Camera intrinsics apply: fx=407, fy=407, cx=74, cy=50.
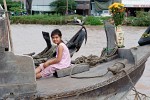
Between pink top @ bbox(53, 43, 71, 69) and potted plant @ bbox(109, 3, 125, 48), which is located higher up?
potted plant @ bbox(109, 3, 125, 48)

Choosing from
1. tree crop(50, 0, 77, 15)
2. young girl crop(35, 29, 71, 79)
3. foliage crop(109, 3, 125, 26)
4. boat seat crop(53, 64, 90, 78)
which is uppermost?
Answer: foliage crop(109, 3, 125, 26)

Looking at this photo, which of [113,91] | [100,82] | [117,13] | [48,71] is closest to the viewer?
[100,82]

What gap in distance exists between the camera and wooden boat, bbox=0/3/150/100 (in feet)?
12.4

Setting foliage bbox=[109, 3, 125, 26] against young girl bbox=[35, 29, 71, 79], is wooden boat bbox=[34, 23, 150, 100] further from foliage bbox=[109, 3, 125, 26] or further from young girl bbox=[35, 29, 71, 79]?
foliage bbox=[109, 3, 125, 26]

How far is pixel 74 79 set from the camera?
457cm

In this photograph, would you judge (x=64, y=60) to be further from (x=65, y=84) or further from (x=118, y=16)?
(x=118, y=16)

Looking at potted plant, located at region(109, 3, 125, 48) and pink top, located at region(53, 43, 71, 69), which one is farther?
potted plant, located at region(109, 3, 125, 48)

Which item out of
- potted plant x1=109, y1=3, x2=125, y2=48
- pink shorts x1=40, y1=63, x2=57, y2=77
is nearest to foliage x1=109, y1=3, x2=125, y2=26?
potted plant x1=109, y1=3, x2=125, y2=48

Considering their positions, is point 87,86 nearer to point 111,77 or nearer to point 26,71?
point 111,77

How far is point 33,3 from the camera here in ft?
132

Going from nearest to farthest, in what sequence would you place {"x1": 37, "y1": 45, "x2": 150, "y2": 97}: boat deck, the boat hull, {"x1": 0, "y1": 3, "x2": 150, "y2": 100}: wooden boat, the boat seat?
{"x1": 0, "y1": 3, "x2": 150, "y2": 100}: wooden boat → {"x1": 37, "y1": 45, "x2": 150, "y2": 97}: boat deck → the boat hull → the boat seat

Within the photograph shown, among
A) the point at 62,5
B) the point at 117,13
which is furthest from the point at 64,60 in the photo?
the point at 62,5

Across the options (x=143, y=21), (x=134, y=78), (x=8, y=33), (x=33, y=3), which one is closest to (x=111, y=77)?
(x=134, y=78)

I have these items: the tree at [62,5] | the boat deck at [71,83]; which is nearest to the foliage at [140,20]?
the tree at [62,5]
